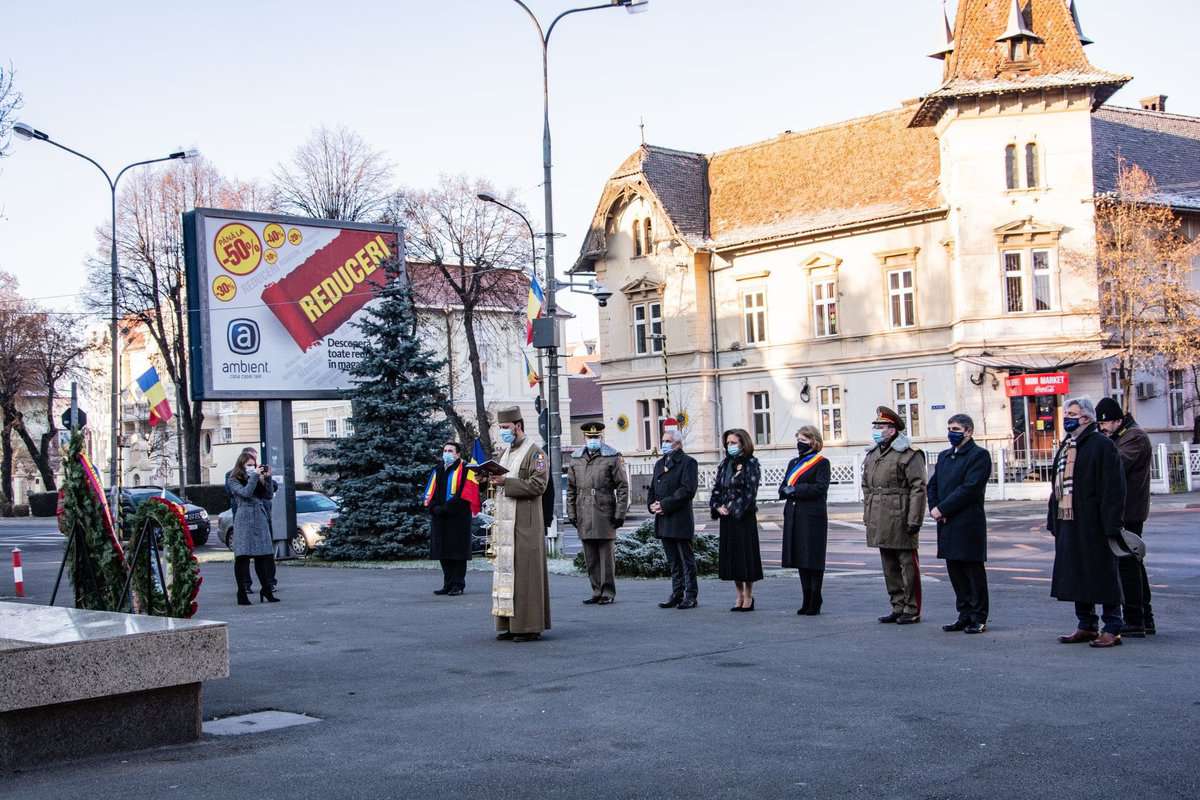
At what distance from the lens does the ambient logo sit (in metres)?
25.3

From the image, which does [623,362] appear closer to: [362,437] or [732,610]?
[362,437]

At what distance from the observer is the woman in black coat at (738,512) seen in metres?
13.7

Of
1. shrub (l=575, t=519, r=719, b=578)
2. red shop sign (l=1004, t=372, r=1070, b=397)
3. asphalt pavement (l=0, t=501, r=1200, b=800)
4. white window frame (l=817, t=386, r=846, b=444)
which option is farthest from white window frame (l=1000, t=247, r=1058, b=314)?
asphalt pavement (l=0, t=501, r=1200, b=800)

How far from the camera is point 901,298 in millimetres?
46125

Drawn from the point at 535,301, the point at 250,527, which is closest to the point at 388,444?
the point at 535,301

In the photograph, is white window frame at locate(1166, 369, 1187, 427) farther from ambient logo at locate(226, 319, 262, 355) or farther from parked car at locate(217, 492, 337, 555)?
ambient logo at locate(226, 319, 262, 355)

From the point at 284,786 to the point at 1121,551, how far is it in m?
6.75

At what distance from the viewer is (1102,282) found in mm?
41594

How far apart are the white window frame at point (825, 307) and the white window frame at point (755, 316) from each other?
2268mm

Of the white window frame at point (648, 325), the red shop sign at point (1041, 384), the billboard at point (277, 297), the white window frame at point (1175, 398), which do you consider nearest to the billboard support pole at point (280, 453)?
the billboard at point (277, 297)

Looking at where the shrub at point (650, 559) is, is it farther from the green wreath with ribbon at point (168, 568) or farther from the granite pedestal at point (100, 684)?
the granite pedestal at point (100, 684)

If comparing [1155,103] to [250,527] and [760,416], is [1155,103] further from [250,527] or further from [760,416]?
[250,527]

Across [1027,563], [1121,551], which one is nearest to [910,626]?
[1121,551]

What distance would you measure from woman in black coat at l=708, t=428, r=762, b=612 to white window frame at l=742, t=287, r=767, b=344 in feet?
121
